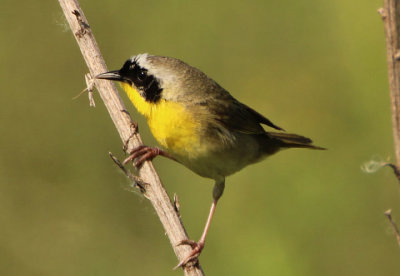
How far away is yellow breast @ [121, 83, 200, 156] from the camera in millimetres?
3480

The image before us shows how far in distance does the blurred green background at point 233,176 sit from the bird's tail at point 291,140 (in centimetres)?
35

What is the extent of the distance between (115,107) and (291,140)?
1.46 metres

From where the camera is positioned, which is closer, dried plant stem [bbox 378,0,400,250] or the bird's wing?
dried plant stem [bbox 378,0,400,250]

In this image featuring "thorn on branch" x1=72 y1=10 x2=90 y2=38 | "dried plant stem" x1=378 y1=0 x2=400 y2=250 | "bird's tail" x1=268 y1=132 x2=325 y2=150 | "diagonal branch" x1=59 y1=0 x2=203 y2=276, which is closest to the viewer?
"dried plant stem" x1=378 y1=0 x2=400 y2=250

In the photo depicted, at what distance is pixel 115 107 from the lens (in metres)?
3.22

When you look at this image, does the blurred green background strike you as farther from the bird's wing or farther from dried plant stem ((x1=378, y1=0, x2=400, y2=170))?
dried plant stem ((x1=378, y1=0, x2=400, y2=170))

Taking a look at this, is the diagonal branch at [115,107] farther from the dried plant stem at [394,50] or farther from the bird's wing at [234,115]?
the dried plant stem at [394,50]

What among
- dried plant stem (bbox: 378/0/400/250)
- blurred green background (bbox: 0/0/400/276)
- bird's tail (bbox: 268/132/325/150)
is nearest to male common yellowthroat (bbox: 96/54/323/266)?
bird's tail (bbox: 268/132/325/150)

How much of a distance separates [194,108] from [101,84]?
1.94 ft

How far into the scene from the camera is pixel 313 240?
4172 mm

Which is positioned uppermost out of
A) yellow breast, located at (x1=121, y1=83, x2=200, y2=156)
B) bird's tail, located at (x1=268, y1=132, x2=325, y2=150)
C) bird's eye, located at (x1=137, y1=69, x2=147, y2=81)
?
bird's eye, located at (x1=137, y1=69, x2=147, y2=81)

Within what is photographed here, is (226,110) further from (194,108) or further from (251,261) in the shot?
(251,261)

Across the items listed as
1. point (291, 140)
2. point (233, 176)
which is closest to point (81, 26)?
point (291, 140)

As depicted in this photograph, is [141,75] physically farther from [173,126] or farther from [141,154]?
[141,154]
